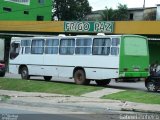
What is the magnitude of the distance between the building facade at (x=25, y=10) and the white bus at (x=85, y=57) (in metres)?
36.9

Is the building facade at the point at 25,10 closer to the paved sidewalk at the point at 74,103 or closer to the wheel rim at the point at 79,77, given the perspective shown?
the wheel rim at the point at 79,77

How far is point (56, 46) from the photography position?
26375 mm

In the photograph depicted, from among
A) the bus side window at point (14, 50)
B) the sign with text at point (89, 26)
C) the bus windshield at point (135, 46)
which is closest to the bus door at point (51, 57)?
the bus side window at point (14, 50)

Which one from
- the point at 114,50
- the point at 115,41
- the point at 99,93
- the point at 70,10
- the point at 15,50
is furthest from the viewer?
the point at 70,10

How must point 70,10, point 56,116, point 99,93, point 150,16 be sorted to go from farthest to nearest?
point 70,10
point 150,16
point 99,93
point 56,116

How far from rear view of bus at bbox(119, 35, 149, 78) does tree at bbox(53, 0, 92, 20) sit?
6756cm

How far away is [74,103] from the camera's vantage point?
677 inches

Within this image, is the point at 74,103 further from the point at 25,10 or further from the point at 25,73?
the point at 25,10

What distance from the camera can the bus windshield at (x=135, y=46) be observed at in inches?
910

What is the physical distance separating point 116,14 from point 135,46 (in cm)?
5627

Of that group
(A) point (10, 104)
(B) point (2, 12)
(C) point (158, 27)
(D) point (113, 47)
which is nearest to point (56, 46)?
(D) point (113, 47)

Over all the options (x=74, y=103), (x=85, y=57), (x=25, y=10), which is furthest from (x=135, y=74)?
(x=25, y=10)

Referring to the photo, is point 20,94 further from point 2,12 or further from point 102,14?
point 102,14

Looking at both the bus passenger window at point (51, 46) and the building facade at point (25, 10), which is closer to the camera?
the bus passenger window at point (51, 46)
